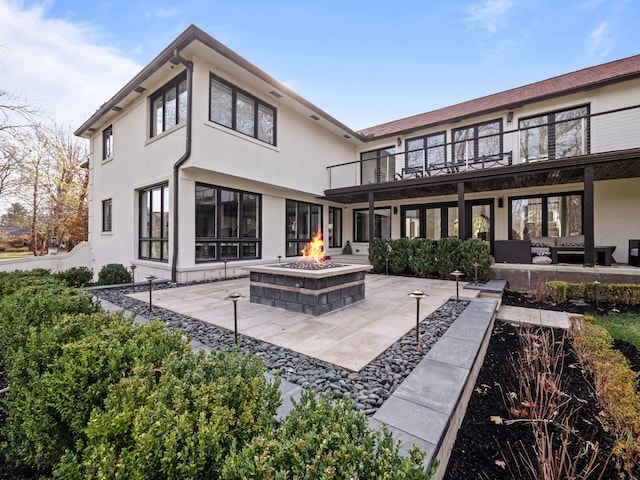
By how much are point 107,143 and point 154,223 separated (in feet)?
18.8

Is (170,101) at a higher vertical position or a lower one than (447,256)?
higher

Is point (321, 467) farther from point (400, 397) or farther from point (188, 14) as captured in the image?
point (188, 14)

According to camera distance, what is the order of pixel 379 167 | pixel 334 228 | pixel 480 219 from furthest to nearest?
pixel 334 228 < pixel 379 167 < pixel 480 219

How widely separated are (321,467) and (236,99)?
9.56 metres

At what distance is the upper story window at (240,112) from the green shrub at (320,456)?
8.65 metres

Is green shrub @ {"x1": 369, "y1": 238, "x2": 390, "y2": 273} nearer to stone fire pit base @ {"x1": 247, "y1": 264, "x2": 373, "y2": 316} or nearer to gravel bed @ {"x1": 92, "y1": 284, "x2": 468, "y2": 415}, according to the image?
stone fire pit base @ {"x1": 247, "y1": 264, "x2": 373, "y2": 316}

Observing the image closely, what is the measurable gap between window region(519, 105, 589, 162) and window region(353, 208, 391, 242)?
574 centimetres

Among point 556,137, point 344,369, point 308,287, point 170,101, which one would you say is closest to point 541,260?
point 556,137

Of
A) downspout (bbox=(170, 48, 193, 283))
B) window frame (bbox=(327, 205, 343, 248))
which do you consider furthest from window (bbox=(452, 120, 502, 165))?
downspout (bbox=(170, 48, 193, 283))

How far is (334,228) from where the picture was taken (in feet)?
46.5

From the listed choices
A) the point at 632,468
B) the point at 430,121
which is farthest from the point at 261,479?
the point at 430,121

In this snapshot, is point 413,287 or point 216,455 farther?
point 413,287

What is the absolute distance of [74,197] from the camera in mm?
17234

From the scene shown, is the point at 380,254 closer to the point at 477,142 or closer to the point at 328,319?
the point at 328,319
